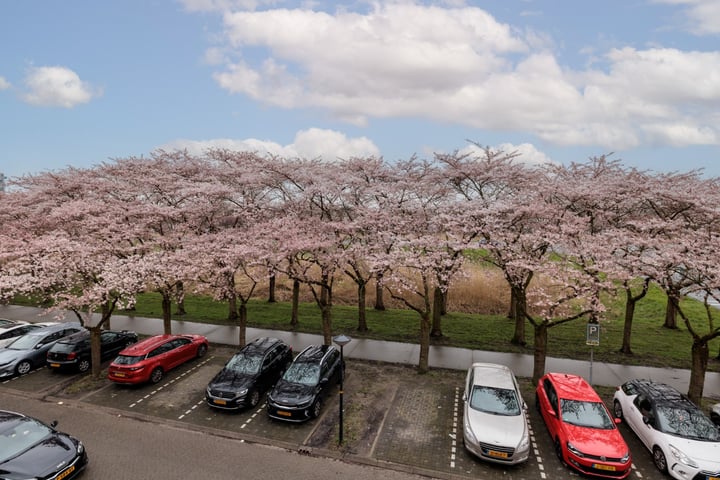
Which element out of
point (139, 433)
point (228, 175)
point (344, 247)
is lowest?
point (139, 433)

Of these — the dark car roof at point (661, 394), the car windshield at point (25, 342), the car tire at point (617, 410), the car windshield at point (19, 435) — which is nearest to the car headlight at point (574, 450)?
the dark car roof at point (661, 394)

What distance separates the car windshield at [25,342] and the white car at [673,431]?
22.6 m

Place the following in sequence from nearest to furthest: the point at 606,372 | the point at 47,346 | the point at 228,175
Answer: the point at 606,372 → the point at 47,346 → the point at 228,175

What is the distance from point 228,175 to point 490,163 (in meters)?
14.0

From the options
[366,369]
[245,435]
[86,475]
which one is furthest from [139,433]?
[366,369]

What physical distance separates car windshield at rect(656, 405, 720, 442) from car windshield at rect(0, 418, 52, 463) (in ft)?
52.4

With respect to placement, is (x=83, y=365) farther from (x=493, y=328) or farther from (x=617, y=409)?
(x=617, y=409)

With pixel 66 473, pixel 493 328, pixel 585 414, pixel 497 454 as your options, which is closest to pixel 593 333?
pixel 585 414

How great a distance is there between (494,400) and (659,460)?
4.20 m

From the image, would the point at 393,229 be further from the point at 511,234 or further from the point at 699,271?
the point at 699,271

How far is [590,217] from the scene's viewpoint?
1530cm

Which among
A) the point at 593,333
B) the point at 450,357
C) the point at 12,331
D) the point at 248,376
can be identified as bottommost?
the point at 450,357

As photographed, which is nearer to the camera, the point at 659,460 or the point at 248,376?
the point at 659,460

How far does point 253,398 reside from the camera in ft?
44.0
